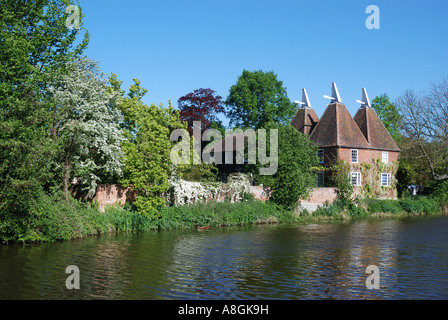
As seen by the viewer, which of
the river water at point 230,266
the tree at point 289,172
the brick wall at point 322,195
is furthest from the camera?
the brick wall at point 322,195

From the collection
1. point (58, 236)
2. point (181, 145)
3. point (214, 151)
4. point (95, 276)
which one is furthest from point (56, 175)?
point (214, 151)

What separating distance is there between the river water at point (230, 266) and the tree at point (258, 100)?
3464cm

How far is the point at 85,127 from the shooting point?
25875 millimetres

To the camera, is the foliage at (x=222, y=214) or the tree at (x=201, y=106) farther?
the tree at (x=201, y=106)

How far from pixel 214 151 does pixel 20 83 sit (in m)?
31.4

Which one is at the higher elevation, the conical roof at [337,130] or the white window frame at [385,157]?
the conical roof at [337,130]

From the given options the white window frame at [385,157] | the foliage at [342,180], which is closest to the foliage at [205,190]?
the foliage at [342,180]

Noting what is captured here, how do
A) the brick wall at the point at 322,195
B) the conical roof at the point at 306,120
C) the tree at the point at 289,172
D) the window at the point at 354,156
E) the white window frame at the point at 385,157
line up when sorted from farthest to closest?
the conical roof at the point at 306,120 < the white window frame at the point at 385,157 < the window at the point at 354,156 < the brick wall at the point at 322,195 < the tree at the point at 289,172

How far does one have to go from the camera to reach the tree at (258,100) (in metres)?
60.8

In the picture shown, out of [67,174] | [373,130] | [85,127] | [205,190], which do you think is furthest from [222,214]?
[373,130]

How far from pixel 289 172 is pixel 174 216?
1199 centimetres

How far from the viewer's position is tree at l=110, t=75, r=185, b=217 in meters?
29.2

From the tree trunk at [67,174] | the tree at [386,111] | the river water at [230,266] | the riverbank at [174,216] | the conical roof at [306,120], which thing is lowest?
the river water at [230,266]

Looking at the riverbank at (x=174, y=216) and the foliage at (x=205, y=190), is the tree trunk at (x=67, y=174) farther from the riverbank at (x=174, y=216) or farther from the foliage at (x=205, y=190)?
the foliage at (x=205, y=190)
